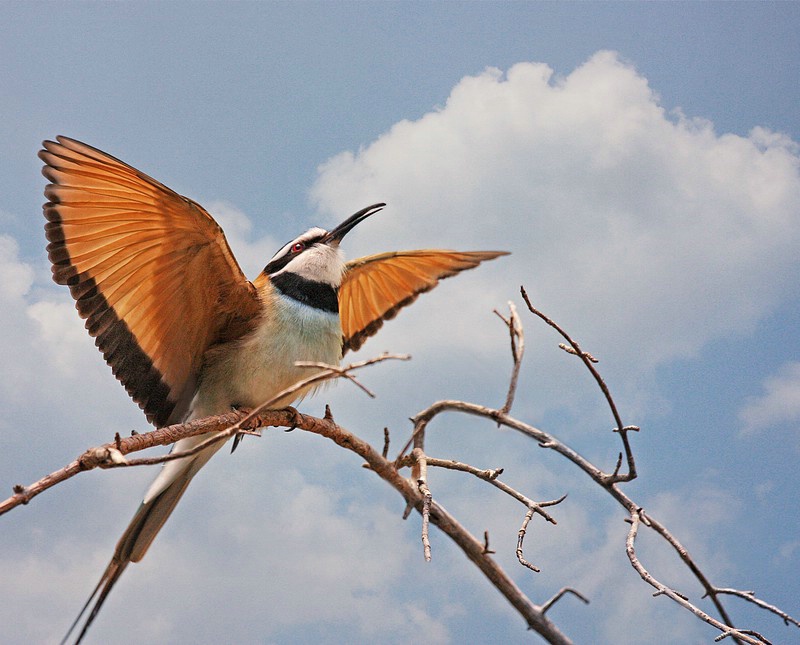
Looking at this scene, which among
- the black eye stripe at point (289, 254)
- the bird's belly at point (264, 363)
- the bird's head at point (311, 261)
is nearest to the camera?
the bird's belly at point (264, 363)

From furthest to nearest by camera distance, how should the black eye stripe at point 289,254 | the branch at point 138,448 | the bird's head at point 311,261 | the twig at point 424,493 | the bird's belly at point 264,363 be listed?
the black eye stripe at point 289,254
the bird's head at point 311,261
the bird's belly at point 264,363
the twig at point 424,493
the branch at point 138,448

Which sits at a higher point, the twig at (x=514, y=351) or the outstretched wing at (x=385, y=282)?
the outstretched wing at (x=385, y=282)

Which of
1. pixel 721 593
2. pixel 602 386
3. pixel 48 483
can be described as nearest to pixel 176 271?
pixel 48 483

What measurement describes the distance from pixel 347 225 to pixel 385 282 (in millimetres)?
283

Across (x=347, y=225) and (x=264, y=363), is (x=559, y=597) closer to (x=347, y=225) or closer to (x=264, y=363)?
(x=264, y=363)

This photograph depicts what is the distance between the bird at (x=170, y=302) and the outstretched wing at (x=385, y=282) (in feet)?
0.23

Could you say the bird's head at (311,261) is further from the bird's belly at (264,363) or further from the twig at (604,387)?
the twig at (604,387)

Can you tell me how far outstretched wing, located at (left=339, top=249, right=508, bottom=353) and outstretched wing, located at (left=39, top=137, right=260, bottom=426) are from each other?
685mm

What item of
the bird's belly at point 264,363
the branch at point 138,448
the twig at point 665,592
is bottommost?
the branch at point 138,448

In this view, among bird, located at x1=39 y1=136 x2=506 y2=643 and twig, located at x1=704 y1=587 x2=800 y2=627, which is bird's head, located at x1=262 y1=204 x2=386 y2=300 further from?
twig, located at x1=704 y1=587 x2=800 y2=627

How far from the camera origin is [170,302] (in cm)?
→ 247

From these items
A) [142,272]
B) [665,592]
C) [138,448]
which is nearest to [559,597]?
[665,592]

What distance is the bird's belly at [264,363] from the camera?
2562 millimetres

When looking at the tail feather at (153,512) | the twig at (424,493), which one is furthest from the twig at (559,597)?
the tail feather at (153,512)
